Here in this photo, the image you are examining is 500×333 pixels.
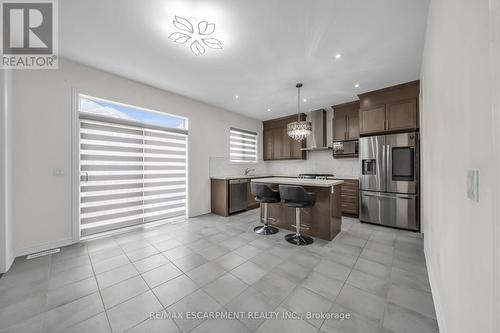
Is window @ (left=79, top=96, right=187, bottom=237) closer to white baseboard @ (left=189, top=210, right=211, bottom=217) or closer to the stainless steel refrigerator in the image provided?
white baseboard @ (left=189, top=210, right=211, bottom=217)

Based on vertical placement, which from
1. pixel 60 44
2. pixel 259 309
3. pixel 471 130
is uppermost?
pixel 60 44

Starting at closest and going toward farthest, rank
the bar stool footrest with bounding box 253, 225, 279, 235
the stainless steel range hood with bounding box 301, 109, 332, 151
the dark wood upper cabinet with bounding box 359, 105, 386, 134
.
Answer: the bar stool footrest with bounding box 253, 225, 279, 235 < the dark wood upper cabinet with bounding box 359, 105, 386, 134 < the stainless steel range hood with bounding box 301, 109, 332, 151

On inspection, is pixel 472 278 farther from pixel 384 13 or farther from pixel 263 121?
pixel 263 121

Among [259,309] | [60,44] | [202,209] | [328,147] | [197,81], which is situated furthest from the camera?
[328,147]

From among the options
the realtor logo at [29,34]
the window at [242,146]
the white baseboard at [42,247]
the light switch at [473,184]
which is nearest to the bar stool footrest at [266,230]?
the window at [242,146]

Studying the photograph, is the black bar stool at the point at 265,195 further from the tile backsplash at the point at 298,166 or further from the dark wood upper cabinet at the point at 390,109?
the dark wood upper cabinet at the point at 390,109

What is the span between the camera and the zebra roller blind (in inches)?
121

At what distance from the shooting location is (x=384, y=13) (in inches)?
76.4

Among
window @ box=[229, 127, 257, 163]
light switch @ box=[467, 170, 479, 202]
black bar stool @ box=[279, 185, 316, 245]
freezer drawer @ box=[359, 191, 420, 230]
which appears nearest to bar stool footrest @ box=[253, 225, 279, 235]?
black bar stool @ box=[279, 185, 316, 245]

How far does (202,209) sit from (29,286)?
9.70 feet

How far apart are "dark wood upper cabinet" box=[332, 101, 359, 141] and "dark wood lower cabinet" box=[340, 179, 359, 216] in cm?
115

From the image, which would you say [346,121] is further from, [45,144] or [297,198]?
[45,144]

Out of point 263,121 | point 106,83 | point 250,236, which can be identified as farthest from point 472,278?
point 263,121

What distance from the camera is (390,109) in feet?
12.2
